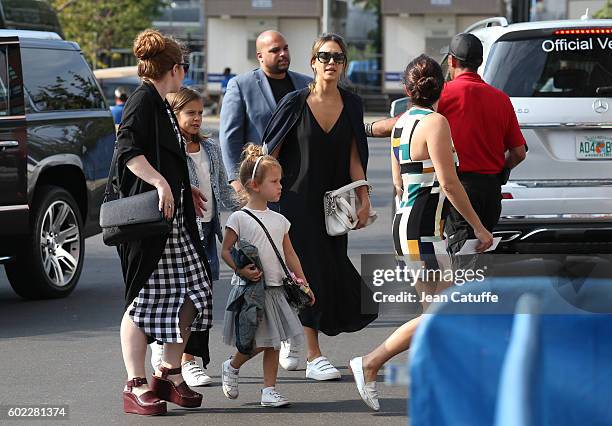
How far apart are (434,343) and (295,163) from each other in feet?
13.8

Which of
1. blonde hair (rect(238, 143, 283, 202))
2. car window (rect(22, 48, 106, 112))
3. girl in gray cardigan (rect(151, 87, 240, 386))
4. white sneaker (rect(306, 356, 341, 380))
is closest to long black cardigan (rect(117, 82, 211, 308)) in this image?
blonde hair (rect(238, 143, 283, 202))

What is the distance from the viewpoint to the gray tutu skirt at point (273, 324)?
6.32 meters

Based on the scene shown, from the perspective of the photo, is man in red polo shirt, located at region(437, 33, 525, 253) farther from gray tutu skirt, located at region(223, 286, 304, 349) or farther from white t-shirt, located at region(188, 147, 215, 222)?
white t-shirt, located at region(188, 147, 215, 222)

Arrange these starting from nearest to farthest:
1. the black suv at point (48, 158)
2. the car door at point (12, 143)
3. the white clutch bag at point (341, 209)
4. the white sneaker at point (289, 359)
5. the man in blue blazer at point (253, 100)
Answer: the white clutch bag at point (341, 209) → the white sneaker at point (289, 359) → the man in blue blazer at point (253, 100) → the car door at point (12, 143) → the black suv at point (48, 158)

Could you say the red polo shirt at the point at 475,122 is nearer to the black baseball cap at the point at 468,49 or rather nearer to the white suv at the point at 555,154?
the black baseball cap at the point at 468,49

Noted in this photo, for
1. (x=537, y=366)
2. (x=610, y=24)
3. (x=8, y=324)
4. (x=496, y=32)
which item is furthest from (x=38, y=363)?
(x=537, y=366)

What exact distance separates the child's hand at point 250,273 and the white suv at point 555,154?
2986 millimetres

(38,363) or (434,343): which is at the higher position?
(434,343)

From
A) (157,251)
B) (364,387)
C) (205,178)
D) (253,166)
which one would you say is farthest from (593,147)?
(157,251)

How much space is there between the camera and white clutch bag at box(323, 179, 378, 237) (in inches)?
278

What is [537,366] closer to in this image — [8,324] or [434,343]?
[434,343]

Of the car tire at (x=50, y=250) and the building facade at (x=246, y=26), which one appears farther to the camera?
the building facade at (x=246, y=26)

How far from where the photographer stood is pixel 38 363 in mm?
7762

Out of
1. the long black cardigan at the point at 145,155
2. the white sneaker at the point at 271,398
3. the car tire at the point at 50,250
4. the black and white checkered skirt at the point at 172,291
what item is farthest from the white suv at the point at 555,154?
the car tire at the point at 50,250
